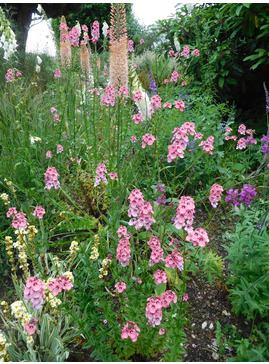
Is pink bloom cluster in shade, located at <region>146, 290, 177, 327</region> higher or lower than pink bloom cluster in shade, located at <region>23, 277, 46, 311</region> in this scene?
lower

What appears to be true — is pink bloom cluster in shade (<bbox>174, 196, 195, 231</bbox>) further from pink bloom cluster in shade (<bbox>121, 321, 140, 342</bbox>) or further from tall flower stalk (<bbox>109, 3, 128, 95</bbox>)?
tall flower stalk (<bbox>109, 3, 128, 95</bbox>)

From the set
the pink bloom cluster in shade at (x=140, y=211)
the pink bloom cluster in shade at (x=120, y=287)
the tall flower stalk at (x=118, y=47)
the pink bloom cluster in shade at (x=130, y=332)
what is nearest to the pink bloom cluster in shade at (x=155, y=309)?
the pink bloom cluster in shade at (x=130, y=332)

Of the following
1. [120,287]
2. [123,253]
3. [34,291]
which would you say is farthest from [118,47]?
[34,291]

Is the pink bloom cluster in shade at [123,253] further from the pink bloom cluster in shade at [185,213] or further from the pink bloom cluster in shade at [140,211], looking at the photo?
the pink bloom cluster in shade at [185,213]

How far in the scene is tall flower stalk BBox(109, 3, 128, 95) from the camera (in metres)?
2.51

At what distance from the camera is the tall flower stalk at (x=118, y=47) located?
2506 mm

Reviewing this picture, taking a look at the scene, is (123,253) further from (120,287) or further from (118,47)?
(118,47)

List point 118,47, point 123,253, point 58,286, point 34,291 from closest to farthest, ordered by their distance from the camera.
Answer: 1. point 34,291
2. point 58,286
3. point 123,253
4. point 118,47

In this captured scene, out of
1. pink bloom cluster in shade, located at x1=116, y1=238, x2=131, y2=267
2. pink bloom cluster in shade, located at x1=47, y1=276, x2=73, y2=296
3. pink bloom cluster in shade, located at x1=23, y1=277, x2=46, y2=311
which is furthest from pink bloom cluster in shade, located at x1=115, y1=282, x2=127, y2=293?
pink bloom cluster in shade, located at x1=23, y1=277, x2=46, y2=311

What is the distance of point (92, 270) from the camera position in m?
1.87

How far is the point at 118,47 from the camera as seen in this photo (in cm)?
256

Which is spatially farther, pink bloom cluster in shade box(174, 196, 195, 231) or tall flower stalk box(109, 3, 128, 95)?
tall flower stalk box(109, 3, 128, 95)

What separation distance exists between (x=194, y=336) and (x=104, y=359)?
817 mm

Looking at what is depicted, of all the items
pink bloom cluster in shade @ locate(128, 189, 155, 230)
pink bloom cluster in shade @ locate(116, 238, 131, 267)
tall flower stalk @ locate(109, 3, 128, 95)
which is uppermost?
tall flower stalk @ locate(109, 3, 128, 95)
